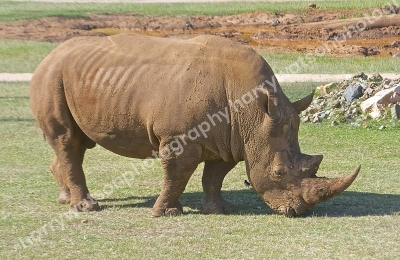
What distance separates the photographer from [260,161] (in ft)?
29.8

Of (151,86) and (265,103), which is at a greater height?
(265,103)

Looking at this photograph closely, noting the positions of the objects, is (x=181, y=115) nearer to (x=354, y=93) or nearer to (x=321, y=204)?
(x=321, y=204)

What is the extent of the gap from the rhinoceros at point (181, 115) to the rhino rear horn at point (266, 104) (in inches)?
0.4

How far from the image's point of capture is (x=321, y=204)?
971 centimetres

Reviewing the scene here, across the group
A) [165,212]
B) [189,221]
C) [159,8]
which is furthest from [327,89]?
[159,8]

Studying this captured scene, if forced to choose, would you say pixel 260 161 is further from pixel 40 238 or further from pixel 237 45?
pixel 40 238

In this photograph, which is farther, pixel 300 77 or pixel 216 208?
pixel 300 77

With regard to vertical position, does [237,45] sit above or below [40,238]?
above

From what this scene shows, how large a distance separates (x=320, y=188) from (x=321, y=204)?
0.97m

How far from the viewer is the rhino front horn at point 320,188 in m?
8.66

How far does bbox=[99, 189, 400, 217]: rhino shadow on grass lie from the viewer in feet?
30.7

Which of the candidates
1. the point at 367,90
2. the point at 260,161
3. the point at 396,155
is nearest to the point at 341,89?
the point at 367,90

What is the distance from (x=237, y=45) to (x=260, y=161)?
1.36m

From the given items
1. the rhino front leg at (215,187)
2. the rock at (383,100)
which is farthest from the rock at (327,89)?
the rhino front leg at (215,187)
